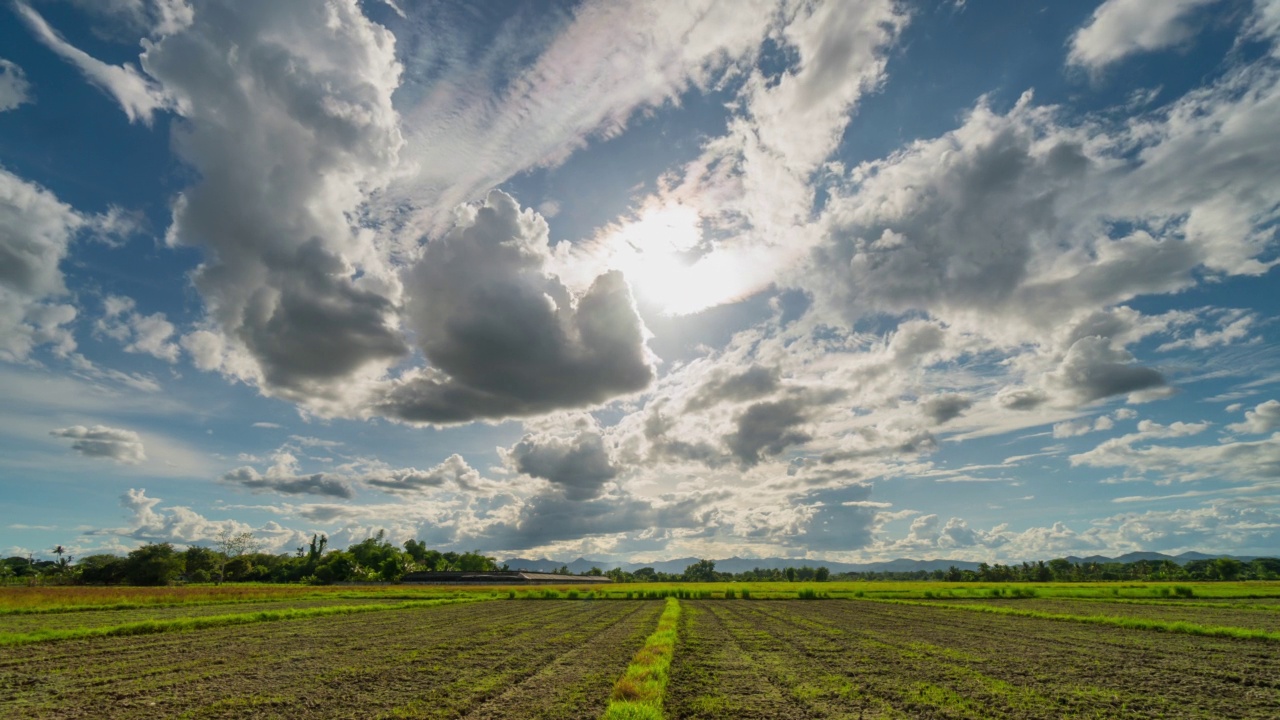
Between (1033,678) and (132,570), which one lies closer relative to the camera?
(1033,678)

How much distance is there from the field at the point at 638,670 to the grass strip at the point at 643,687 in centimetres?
9

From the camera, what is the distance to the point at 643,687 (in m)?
15.7

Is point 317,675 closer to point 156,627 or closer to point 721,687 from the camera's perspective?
point 721,687

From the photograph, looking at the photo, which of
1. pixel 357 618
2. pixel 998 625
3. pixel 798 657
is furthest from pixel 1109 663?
pixel 357 618

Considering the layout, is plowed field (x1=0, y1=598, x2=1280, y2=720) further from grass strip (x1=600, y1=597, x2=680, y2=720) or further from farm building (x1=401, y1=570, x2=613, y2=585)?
farm building (x1=401, y1=570, x2=613, y2=585)

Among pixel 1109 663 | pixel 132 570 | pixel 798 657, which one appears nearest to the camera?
pixel 1109 663

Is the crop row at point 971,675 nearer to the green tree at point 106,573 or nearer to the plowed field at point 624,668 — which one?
the plowed field at point 624,668

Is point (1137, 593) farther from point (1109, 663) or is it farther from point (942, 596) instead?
point (1109, 663)

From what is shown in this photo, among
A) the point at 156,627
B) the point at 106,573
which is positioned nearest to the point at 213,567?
the point at 106,573

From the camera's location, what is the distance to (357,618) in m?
43.6

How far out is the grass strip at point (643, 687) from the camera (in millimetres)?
12977

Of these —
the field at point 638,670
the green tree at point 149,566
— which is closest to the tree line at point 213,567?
the green tree at point 149,566

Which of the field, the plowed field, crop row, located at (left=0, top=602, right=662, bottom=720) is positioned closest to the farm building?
the field

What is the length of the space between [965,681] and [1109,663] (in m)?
8.28
